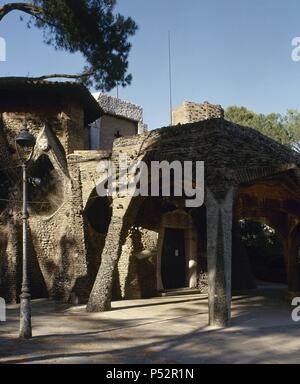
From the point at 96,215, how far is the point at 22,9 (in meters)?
7.67

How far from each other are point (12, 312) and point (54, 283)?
110 inches

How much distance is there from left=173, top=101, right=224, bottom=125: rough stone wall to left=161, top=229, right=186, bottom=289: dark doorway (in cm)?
705

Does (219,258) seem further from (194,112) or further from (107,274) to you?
(194,112)

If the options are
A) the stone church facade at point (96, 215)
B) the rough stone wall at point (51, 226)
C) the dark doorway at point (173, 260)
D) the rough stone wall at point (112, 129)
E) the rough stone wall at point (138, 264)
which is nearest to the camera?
the stone church facade at point (96, 215)

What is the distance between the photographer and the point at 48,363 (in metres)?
7.27

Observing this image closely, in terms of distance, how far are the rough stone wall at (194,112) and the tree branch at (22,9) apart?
1024cm

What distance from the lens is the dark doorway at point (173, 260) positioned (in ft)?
62.5

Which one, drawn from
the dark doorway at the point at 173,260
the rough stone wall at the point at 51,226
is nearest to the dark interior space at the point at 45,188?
the rough stone wall at the point at 51,226

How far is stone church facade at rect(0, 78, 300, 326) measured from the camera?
1328 cm

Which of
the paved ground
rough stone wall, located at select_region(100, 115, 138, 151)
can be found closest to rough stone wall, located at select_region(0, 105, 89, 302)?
the paved ground

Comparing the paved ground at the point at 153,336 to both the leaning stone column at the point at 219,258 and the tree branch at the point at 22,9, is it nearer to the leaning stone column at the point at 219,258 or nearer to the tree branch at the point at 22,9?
the leaning stone column at the point at 219,258

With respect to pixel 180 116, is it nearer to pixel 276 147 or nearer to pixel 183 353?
pixel 276 147

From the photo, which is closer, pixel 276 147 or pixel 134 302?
pixel 276 147

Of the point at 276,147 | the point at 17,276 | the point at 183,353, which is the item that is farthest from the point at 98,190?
the point at 183,353
